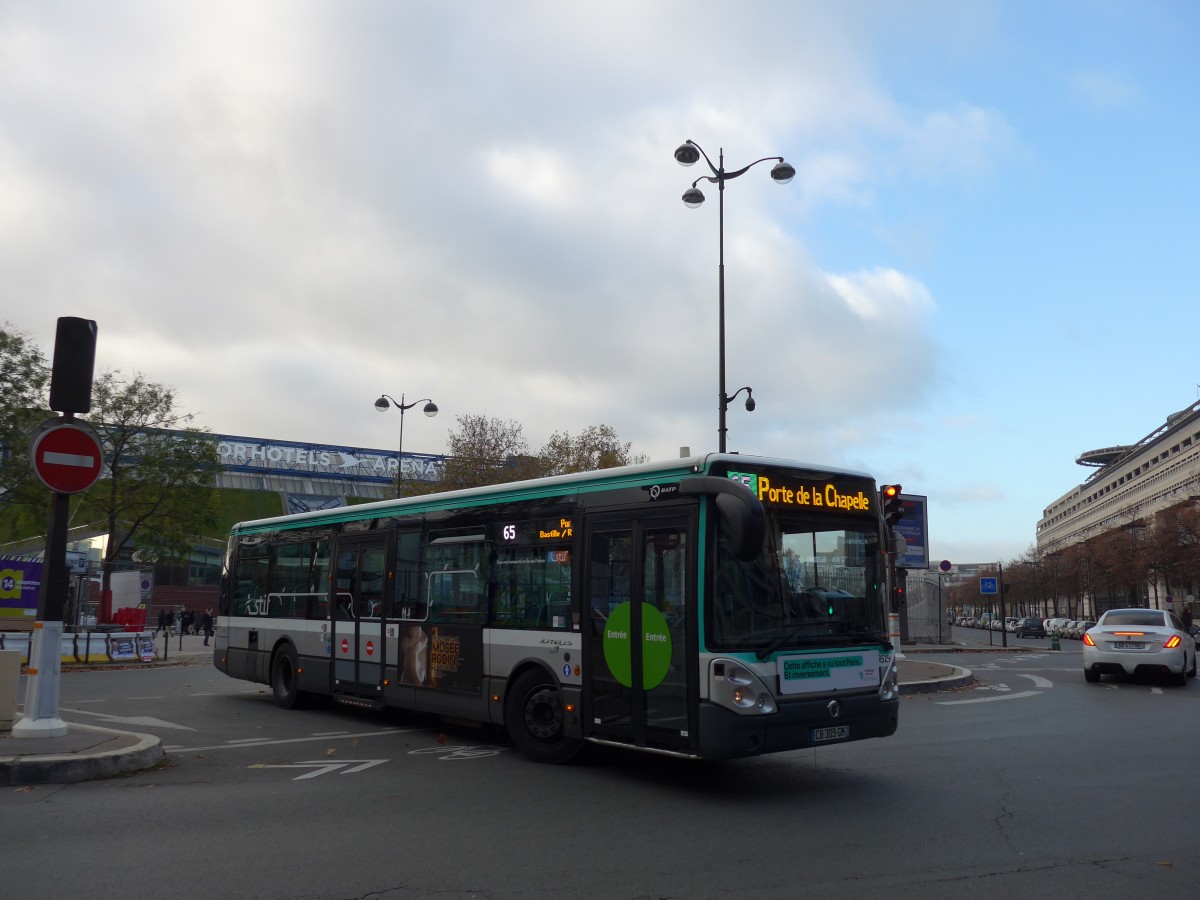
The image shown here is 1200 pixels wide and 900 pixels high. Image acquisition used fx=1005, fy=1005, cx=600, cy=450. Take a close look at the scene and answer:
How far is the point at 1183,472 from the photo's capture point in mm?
98688

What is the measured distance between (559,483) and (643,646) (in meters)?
2.20

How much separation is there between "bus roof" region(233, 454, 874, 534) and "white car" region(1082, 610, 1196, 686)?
13.4 m

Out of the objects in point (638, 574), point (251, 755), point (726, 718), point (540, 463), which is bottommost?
point (251, 755)

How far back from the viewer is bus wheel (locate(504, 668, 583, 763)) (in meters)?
10.2

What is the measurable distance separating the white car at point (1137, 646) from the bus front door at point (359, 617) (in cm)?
1500

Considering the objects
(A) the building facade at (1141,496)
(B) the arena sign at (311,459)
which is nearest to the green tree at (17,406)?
(B) the arena sign at (311,459)

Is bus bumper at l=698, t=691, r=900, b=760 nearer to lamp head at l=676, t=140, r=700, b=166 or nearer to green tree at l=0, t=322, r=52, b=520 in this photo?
lamp head at l=676, t=140, r=700, b=166

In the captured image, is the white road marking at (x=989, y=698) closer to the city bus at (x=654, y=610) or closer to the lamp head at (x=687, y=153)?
the city bus at (x=654, y=610)

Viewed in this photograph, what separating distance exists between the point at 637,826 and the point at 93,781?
515cm

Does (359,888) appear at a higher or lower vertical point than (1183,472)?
lower

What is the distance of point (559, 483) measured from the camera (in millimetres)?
10641

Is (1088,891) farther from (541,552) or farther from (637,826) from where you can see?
(541,552)

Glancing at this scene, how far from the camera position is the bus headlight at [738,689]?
27.5 ft

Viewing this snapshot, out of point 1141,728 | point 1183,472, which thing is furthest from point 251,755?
point 1183,472
